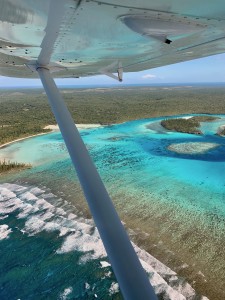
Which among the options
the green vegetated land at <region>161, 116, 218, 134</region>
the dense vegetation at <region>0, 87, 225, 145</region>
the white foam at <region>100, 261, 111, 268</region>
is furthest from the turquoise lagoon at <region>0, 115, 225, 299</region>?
the dense vegetation at <region>0, 87, 225, 145</region>

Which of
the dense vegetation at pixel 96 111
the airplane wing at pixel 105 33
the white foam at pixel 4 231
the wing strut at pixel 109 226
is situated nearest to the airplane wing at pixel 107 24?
the airplane wing at pixel 105 33

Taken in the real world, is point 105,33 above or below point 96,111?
above

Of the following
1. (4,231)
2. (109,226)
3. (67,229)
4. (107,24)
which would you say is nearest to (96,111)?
(4,231)

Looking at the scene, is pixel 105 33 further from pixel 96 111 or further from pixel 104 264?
pixel 96 111

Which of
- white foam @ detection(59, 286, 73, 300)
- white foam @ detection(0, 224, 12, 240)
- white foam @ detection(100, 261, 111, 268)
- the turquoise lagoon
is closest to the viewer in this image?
white foam @ detection(59, 286, 73, 300)

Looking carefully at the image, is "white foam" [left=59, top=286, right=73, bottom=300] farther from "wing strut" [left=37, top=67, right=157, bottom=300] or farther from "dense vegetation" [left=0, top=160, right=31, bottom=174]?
"dense vegetation" [left=0, top=160, right=31, bottom=174]
